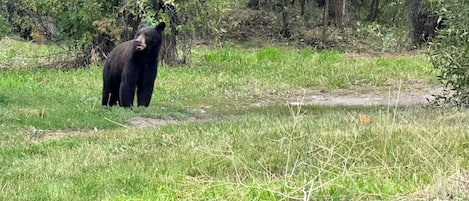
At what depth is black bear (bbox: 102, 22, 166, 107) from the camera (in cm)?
1286

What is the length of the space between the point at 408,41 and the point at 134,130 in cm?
2043

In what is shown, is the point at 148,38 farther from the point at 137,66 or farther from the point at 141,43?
the point at 137,66

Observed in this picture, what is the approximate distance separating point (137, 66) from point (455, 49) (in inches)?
192

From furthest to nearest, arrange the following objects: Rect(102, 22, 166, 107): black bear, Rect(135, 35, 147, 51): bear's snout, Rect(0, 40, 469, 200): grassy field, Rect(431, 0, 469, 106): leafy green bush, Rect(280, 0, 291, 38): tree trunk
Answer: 1. Rect(280, 0, 291, 38): tree trunk
2. Rect(102, 22, 166, 107): black bear
3. Rect(135, 35, 147, 51): bear's snout
4. Rect(431, 0, 469, 106): leafy green bush
5. Rect(0, 40, 469, 200): grassy field

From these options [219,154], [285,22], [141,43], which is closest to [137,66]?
[141,43]

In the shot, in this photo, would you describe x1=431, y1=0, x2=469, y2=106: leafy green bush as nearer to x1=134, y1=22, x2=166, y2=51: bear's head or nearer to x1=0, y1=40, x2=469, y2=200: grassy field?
x1=0, y1=40, x2=469, y2=200: grassy field

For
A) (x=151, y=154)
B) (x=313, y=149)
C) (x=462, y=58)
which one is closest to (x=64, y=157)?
(x=151, y=154)

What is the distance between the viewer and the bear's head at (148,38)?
12.8 m

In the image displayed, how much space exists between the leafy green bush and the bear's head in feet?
13.9

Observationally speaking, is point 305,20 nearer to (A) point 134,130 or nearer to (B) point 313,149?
(A) point 134,130

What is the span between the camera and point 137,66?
1312 cm

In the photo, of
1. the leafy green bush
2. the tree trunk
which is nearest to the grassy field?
the leafy green bush

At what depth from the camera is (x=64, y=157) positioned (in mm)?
8359

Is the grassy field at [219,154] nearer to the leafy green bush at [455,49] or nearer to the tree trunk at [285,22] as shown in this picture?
the leafy green bush at [455,49]
